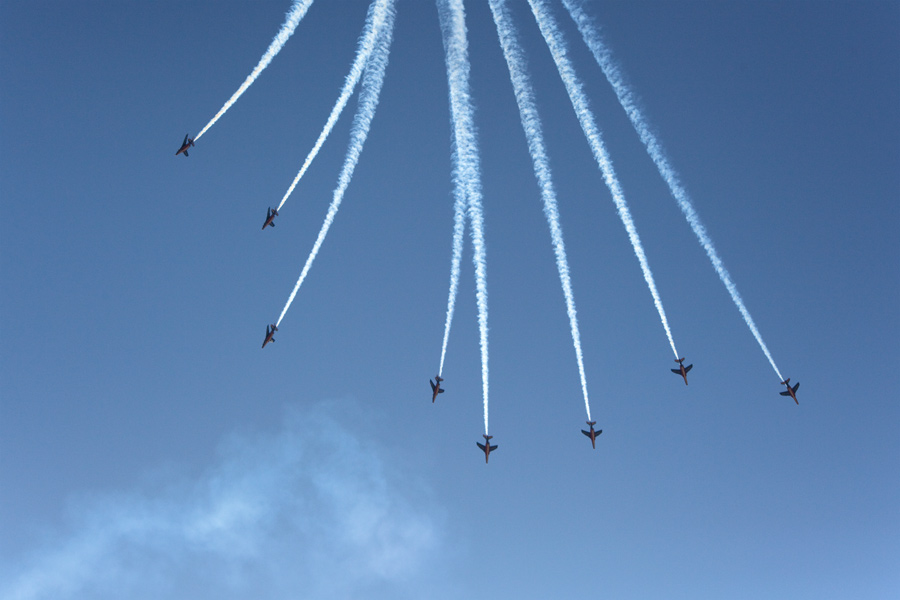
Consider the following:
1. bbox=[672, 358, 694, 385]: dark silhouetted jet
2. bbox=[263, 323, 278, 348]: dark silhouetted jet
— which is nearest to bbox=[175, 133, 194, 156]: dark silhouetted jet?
bbox=[263, 323, 278, 348]: dark silhouetted jet

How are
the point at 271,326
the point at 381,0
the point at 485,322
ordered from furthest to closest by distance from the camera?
the point at 271,326 → the point at 485,322 → the point at 381,0

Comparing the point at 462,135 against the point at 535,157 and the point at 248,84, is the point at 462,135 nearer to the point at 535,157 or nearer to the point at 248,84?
the point at 535,157

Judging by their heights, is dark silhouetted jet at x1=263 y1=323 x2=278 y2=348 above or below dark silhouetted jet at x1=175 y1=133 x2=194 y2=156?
below

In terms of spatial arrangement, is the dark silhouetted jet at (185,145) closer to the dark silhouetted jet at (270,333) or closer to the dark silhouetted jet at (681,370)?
the dark silhouetted jet at (270,333)

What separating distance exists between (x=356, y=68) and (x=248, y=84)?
4.18m

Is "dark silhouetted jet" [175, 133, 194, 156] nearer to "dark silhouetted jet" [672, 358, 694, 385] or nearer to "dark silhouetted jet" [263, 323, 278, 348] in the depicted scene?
"dark silhouetted jet" [263, 323, 278, 348]

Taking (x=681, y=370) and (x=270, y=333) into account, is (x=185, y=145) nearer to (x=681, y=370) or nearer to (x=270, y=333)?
(x=270, y=333)

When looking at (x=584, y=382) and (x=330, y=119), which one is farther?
(x=584, y=382)

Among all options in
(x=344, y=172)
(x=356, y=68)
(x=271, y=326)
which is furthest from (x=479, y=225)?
(x=271, y=326)

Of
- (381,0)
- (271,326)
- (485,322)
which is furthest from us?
(271,326)

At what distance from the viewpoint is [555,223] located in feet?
83.9

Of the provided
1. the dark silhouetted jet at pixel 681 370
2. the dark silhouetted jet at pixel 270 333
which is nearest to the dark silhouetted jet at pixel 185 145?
the dark silhouetted jet at pixel 270 333

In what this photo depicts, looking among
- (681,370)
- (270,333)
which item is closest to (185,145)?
(270,333)

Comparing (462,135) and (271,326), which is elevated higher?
(271,326)
